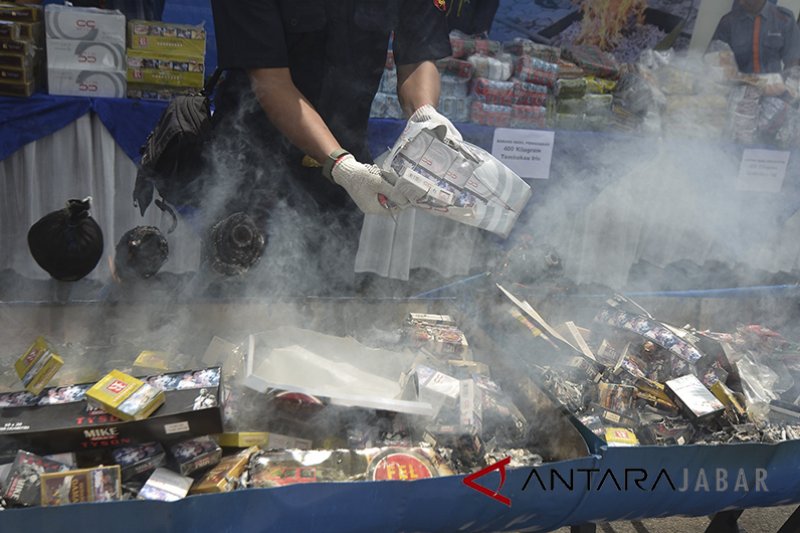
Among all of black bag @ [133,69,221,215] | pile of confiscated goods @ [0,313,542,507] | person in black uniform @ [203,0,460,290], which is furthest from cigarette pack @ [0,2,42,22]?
pile of confiscated goods @ [0,313,542,507]

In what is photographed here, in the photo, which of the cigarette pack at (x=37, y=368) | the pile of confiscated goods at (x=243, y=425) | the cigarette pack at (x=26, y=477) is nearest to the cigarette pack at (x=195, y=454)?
the pile of confiscated goods at (x=243, y=425)

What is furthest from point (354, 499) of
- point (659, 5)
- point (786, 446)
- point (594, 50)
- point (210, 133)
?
point (659, 5)

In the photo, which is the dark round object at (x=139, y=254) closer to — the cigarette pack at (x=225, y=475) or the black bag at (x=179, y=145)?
the black bag at (x=179, y=145)

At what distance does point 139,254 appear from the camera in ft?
6.42

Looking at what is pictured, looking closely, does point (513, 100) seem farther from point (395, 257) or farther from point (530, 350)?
point (530, 350)

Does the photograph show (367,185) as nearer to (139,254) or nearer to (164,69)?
(139,254)

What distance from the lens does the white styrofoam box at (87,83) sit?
281cm

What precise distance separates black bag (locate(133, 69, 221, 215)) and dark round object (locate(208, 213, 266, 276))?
1.03 ft

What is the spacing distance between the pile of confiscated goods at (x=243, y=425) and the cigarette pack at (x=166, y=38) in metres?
1.86

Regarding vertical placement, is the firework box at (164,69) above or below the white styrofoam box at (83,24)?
below

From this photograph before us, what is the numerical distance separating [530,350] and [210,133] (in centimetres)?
130

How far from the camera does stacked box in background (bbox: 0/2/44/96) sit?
269 cm

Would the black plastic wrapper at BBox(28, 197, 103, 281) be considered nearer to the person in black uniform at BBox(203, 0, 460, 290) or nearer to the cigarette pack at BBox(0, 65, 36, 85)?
the person in black uniform at BBox(203, 0, 460, 290)

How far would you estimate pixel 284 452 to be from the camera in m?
1.35
